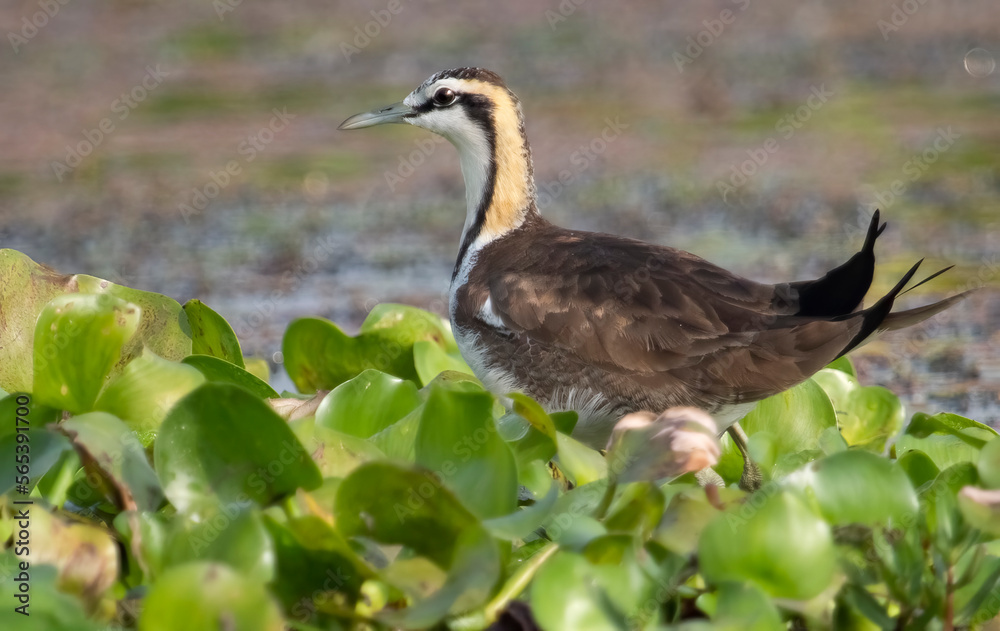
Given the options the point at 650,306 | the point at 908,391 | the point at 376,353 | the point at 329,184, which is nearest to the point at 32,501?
the point at 376,353

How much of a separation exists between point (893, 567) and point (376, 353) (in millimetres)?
2175

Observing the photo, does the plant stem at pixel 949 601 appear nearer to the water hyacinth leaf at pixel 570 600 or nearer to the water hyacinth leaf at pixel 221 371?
the water hyacinth leaf at pixel 570 600

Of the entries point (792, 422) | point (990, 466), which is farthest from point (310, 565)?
point (792, 422)

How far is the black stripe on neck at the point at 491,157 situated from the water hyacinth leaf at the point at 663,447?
240cm

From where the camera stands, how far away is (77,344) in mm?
3234

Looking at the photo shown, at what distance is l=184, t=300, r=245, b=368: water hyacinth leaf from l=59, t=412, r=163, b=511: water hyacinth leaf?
3.90ft

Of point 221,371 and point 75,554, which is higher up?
point 75,554

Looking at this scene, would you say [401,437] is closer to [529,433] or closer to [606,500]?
[529,433]

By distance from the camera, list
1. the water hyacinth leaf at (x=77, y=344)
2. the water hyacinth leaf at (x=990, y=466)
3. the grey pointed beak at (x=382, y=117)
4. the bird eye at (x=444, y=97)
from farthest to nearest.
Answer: the grey pointed beak at (x=382, y=117), the bird eye at (x=444, y=97), the water hyacinth leaf at (x=77, y=344), the water hyacinth leaf at (x=990, y=466)

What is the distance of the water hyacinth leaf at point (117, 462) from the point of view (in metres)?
2.66

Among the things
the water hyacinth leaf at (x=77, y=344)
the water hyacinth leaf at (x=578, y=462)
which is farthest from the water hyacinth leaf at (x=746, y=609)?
the water hyacinth leaf at (x=77, y=344)

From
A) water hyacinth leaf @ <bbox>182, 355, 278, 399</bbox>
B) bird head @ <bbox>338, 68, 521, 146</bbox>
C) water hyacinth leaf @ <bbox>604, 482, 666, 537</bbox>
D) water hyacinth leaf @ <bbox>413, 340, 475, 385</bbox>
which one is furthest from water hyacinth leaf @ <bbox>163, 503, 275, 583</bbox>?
bird head @ <bbox>338, 68, 521, 146</bbox>

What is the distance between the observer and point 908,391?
5262 mm

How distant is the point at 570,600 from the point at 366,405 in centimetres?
120
